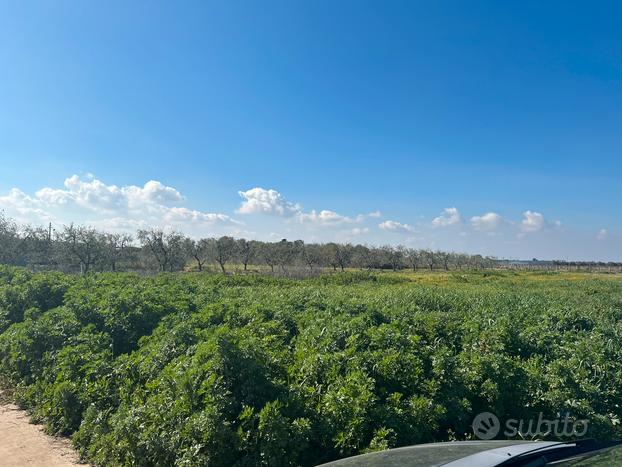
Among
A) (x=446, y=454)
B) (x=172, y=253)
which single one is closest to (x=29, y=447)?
(x=446, y=454)

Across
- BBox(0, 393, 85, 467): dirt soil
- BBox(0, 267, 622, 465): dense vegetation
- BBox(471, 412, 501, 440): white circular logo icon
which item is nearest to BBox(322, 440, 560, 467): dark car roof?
BBox(0, 267, 622, 465): dense vegetation

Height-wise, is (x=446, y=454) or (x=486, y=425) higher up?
(x=446, y=454)

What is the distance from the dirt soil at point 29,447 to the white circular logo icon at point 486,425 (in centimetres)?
586

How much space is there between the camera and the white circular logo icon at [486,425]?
5.30 metres

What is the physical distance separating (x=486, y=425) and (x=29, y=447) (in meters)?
7.20

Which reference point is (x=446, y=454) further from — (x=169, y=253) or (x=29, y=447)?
(x=169, y=253)

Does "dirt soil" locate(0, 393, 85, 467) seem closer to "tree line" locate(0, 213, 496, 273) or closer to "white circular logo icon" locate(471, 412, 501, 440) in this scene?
"white circular logo icon" locate(471, 412, 501, 440)

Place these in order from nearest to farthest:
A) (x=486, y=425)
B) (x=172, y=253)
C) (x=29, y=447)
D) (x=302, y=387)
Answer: (x=486, y=425)
(x=302, y=387)
(x=29, y=447)
(x=172, y=253)

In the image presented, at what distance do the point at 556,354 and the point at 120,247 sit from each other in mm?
65344

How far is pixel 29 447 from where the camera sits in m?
6.93

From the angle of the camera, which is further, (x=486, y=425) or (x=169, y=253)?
(x=169, y=253)

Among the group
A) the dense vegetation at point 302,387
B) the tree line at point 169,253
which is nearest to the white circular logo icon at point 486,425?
the dense vegetation at point 302,387

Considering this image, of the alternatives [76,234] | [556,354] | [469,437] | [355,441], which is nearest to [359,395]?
[355,441]

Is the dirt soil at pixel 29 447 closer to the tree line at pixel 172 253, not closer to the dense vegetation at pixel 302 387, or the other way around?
the dense vegetation at pixel 302 387
